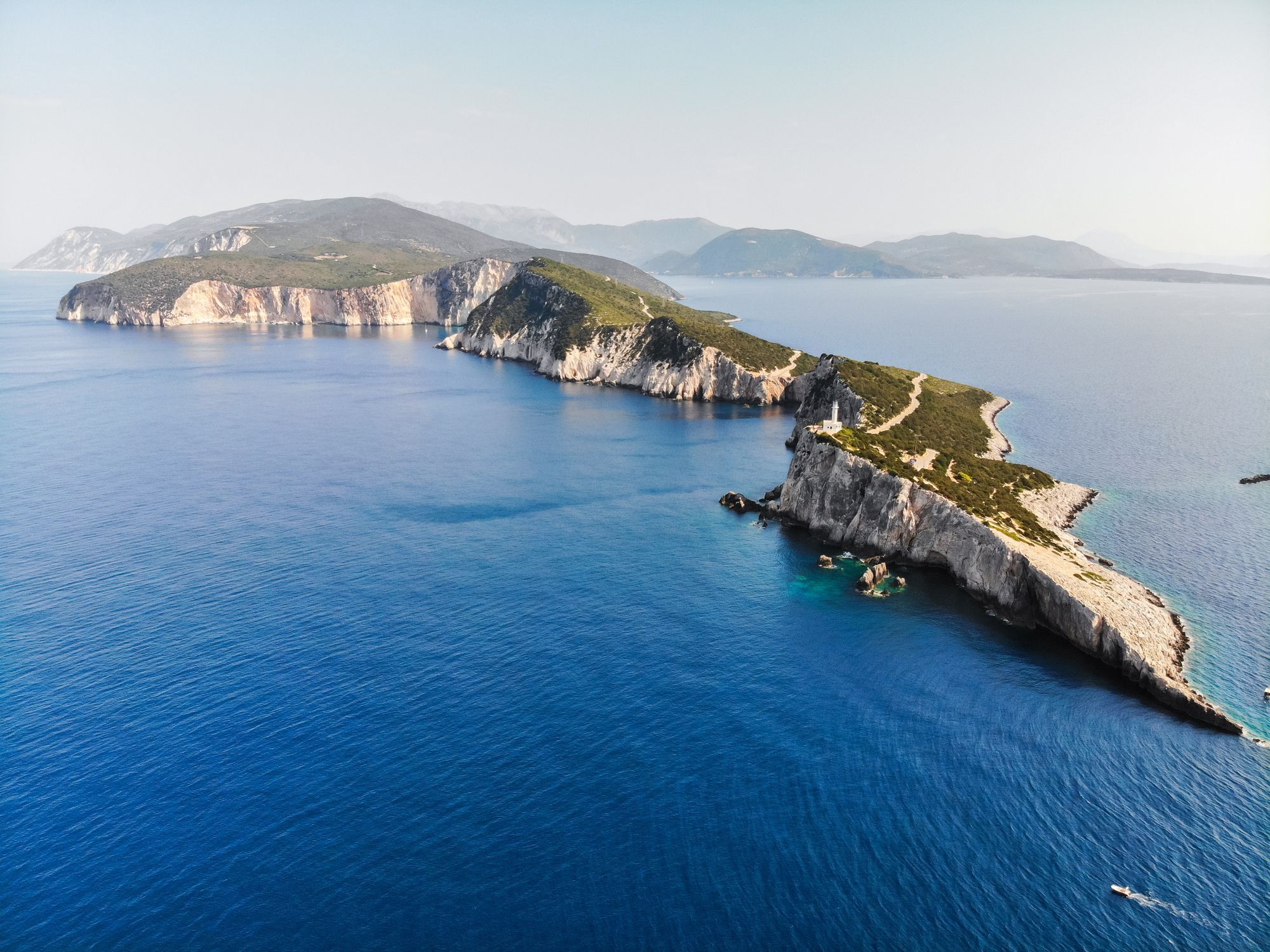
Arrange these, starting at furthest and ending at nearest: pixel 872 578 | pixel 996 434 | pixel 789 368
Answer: pixel 789 368, pixel 996 434, pixel 872 578

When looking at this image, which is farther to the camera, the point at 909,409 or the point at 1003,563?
the point at 909,409

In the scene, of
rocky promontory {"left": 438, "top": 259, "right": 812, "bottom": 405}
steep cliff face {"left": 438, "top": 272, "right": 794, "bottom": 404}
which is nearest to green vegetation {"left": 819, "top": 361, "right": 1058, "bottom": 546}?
steep cliff face {"left": 438, "top": 272, "right": 794, "bottom": 404}

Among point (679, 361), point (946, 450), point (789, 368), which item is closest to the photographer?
point (946, 450)

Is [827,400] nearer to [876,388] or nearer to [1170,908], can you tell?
[876,388]

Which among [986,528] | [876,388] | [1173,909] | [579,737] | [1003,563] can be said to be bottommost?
[1173,909]

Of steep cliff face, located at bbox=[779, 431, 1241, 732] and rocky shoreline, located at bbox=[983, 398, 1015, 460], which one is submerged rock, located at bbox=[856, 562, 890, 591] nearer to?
steep cliff face, located at bbox=[779, 431, 1241, 732]

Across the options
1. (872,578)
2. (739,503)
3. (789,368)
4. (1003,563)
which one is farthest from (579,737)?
(789,368)

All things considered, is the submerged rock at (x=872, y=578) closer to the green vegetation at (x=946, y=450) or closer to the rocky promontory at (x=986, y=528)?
the rocky promontory at (x=986, y=528)

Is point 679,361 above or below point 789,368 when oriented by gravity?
above

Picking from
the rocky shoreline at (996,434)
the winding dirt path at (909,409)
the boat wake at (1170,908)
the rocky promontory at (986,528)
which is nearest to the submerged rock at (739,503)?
the rocky promontory at (986,528)
